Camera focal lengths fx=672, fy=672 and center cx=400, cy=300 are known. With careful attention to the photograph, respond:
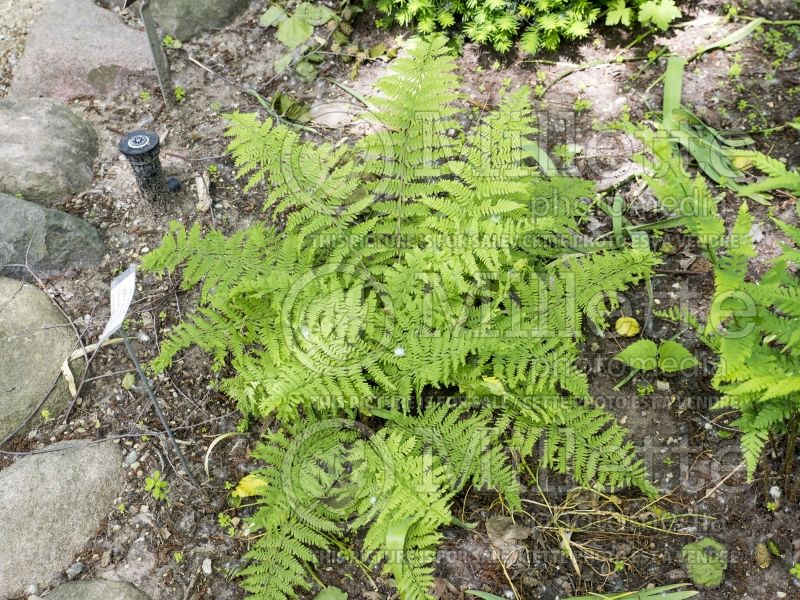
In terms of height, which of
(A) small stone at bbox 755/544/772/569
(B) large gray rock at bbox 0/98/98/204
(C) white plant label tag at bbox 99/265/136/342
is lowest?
(A) small stone at bbox 755/544/772/569

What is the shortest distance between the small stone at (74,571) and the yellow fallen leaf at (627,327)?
2.37 meters

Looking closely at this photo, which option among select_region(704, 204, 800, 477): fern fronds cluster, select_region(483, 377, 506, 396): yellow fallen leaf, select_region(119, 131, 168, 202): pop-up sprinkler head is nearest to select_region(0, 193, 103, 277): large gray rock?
select_region(119, 131, 168, 202): pop-up sprinkler head

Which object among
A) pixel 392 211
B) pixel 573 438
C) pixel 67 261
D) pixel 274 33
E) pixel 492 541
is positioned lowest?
pixel 492 541

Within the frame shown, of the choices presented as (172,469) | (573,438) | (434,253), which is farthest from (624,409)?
(172,469)

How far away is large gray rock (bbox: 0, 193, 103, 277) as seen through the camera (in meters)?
3.19

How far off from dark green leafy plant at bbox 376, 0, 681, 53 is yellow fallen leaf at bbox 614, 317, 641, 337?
173cm

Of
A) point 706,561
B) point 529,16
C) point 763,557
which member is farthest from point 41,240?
point 763,557

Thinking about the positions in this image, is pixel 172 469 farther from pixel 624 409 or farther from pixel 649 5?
pixel 649 5

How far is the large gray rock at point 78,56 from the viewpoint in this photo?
4008 millimetres

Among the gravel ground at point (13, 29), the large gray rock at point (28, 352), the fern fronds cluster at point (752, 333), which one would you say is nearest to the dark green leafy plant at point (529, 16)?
the fern fronds cluster at point (752, 333)

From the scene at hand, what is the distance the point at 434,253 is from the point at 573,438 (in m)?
0.88

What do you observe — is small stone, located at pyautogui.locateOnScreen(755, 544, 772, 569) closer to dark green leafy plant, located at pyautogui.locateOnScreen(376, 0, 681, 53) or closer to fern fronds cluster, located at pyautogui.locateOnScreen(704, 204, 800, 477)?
fern fronds cluster, located at pyautogui.locateOnScreen(704, 204, 800, 477)

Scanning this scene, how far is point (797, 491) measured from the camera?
2.50m

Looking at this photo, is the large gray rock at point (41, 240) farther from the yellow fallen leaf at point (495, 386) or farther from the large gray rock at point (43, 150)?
the yellow fallen leaf at point (495, 386)
